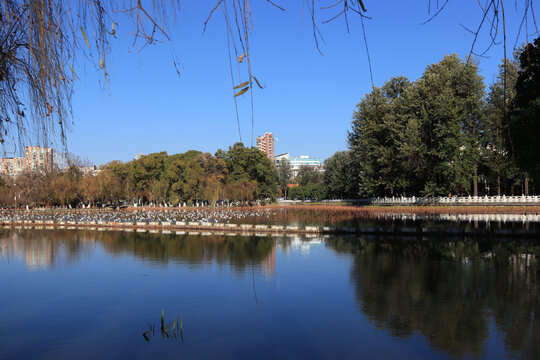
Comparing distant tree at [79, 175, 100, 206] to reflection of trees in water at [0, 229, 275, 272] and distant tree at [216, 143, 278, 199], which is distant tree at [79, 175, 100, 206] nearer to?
distant tree at [216, 143, 278, 199]

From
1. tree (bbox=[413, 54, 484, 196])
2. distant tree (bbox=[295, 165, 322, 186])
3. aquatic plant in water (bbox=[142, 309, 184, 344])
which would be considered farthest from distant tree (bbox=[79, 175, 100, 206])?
aquatic plant in water (bbox=[142, 309, 184, 344])

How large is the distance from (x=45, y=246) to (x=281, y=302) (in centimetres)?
2280

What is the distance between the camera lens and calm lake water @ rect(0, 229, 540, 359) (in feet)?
38.9

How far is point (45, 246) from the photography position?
31.9m

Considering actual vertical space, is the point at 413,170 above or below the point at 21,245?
above

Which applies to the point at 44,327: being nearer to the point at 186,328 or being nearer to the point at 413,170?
the point at 186,328

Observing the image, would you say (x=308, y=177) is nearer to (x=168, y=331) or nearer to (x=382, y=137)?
(x=382, y=137)

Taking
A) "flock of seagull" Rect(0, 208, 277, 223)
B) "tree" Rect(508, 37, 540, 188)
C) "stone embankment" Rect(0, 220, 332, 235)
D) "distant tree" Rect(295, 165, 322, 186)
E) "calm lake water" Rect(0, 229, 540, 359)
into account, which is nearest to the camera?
"calm lake water" Rect(0, 229, 540, 359)

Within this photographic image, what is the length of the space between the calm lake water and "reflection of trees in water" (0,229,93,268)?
0.32 m

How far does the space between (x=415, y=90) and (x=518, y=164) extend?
95.3 feet

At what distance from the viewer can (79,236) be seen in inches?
1515

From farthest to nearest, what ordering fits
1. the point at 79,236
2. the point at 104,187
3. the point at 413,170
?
1. the point at 104,187
2. the point at 413,170
3. the point at 79,236

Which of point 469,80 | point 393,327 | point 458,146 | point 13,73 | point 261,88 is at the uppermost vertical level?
point 469,80

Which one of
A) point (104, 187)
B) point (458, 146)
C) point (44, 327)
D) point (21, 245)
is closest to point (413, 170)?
point (458, 146)
